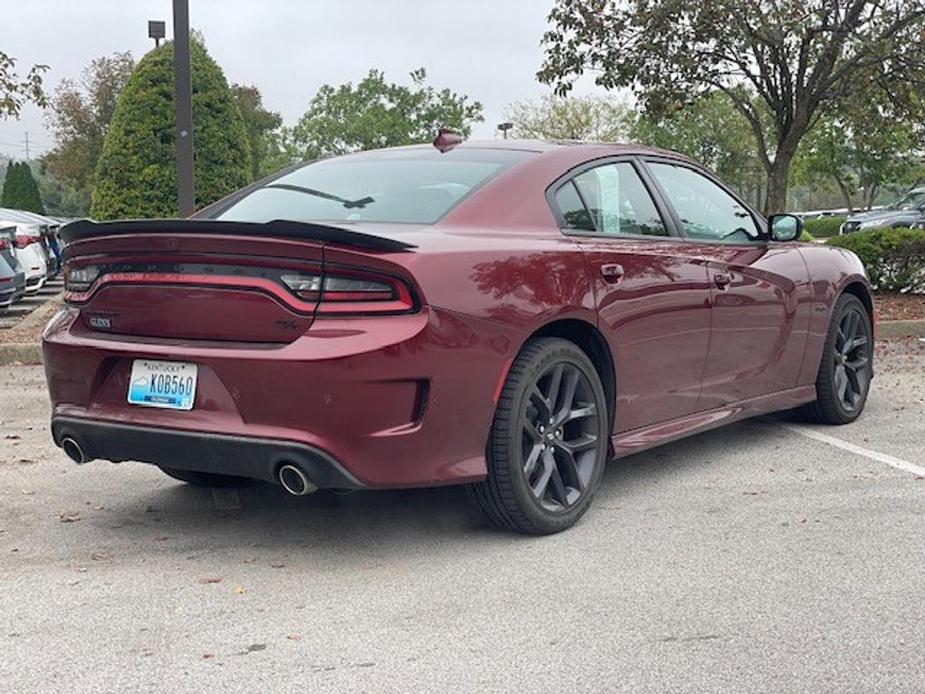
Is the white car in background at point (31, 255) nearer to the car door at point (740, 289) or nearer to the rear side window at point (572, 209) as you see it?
the car door at point (740, 289)

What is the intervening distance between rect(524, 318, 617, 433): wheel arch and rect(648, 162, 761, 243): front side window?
978 millimetres

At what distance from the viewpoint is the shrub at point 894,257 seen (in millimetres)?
13320

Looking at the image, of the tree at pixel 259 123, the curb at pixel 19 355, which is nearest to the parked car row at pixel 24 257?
the curb at pixel 19 355

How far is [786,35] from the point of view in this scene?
1375cm

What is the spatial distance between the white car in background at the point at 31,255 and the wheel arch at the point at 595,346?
1164cm

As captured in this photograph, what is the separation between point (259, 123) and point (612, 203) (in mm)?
55290

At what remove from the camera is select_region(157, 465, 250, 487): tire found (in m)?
5.29

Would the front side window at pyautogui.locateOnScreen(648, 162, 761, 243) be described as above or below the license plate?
above

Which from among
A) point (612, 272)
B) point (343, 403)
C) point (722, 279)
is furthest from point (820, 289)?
point (343, 403)

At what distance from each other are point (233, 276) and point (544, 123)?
5363cm

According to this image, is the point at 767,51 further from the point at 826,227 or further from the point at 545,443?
the point at 826,227

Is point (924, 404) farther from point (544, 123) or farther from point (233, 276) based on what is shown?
point (544, 123)

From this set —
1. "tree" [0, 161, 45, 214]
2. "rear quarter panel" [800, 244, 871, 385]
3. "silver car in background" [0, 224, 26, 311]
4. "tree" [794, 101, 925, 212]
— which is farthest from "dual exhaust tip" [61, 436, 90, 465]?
"tree" [0, 161, 45, 214]

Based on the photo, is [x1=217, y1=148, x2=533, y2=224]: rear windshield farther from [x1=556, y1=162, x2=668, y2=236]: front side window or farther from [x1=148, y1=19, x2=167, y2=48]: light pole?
[x1=148, y1=19, x2=167, y2=48]: light pole
